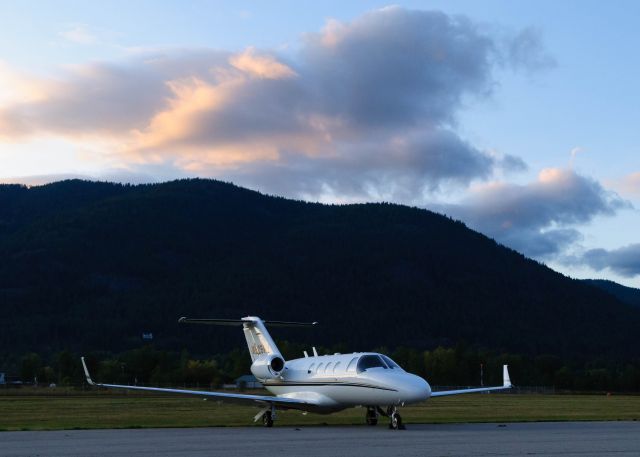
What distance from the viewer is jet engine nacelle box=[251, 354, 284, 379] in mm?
38469

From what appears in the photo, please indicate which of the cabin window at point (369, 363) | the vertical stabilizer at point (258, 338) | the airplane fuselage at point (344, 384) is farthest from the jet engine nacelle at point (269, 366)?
the cabin window at point (369, 363)

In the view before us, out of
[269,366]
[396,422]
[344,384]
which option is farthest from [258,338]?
[396,422]

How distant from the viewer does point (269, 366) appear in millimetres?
38594

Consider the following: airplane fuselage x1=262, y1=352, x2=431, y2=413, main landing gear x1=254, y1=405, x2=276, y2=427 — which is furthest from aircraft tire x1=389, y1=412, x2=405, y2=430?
main landing gear x1=254, y1=405, x2=276, y2=427

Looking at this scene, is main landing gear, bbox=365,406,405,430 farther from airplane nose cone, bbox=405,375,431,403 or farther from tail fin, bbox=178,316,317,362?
tail fin, bbox=178,316,317,362

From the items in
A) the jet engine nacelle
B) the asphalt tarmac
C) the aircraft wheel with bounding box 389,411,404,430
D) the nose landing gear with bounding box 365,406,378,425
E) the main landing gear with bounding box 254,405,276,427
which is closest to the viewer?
the asphalt tarmac

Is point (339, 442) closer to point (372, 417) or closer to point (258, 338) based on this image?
point (372, 417)

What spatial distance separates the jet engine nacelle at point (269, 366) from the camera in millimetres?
38469

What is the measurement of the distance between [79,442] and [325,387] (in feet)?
38.9

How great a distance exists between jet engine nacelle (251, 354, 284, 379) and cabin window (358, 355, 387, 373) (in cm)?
587

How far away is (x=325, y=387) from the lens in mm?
34969

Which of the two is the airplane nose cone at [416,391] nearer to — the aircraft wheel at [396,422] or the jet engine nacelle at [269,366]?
the aircraft wheel at [396,422]

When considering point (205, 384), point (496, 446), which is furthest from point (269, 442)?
point (205, 384)

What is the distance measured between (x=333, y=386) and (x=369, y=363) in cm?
189
